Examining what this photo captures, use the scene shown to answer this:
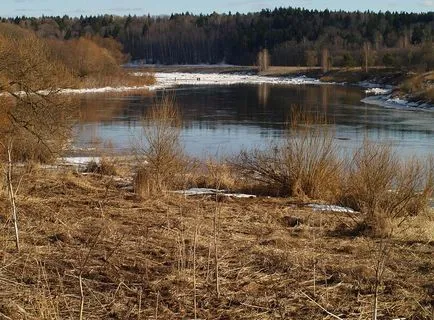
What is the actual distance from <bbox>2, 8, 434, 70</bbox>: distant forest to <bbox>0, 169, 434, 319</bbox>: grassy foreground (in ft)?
291

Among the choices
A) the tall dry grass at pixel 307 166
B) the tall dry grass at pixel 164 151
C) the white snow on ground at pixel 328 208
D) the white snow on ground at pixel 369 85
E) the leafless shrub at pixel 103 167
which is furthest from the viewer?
the white snow on ground at pixel 369 85

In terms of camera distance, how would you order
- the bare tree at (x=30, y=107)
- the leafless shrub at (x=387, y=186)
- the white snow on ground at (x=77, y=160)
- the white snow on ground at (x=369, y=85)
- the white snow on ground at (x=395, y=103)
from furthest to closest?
the white snow on ground at (x=369, y=85) < the white snow on ground at (x=395, y=103) < the white snow on ground at (x=77, y=160) < the bare tree at (x=30, y=107) < the leafless shrub at (x=387, y=186)

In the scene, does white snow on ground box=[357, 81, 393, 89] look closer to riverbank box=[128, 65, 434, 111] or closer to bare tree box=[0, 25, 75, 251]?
riverbank box=[128, 65, 434, 111]

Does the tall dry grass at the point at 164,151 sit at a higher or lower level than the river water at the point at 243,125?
higher

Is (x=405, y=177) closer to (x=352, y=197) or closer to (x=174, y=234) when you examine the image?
(x=352, y=197)

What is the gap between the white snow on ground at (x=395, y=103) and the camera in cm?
3984

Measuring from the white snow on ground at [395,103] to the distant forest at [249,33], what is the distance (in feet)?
160

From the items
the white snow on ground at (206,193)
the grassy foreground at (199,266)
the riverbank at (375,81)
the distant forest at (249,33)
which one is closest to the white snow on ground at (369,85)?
the riverbank at (375,81)

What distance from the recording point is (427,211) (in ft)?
36.4

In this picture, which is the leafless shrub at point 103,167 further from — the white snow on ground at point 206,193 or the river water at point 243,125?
the white snow on ground at point 206,193

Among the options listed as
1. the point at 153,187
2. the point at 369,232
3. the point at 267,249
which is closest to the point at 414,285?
the point at 267,249

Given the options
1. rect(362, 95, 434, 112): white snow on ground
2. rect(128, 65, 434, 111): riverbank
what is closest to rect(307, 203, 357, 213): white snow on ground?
rect(362, 95, 434, 112): white snow on ground

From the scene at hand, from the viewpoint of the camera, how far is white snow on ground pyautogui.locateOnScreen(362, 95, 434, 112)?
39.8 m

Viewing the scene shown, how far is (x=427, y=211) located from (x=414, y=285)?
5035mm
